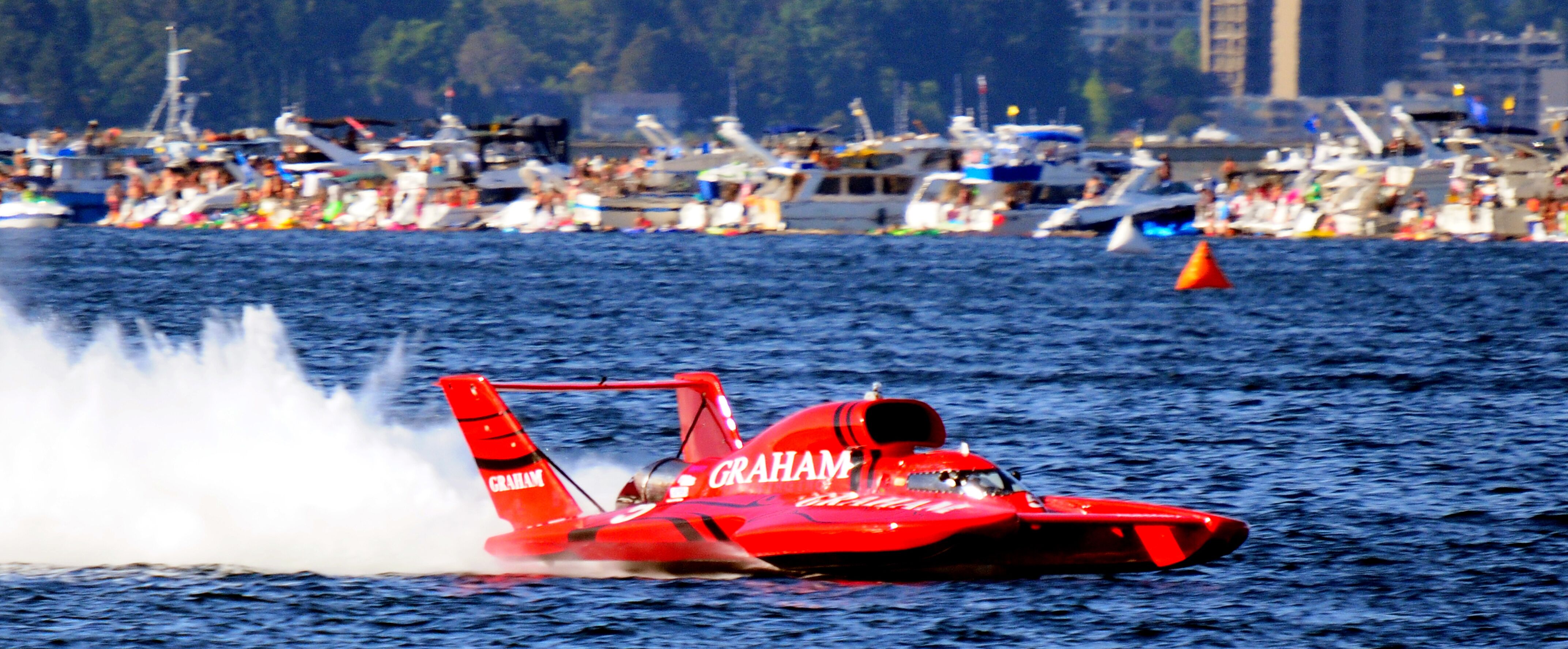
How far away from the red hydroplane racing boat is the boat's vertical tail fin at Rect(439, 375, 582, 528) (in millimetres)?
30

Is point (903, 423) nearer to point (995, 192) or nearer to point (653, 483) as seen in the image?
point (653, 483)

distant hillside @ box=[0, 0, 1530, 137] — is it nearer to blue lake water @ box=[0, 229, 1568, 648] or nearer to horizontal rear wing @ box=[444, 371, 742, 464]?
blue lake water @ box=[0, 229, 1568, 648]

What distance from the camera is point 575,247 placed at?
59250mm

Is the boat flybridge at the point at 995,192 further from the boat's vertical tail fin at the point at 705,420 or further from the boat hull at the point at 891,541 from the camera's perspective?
the boat hull at the point at 891,541

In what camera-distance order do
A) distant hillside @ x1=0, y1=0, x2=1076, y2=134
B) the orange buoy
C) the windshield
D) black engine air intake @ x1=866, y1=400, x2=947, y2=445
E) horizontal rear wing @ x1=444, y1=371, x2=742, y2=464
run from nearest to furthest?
the windshield → black engine air intake @ x1=866, y1=400, x2=947, y2=445 → horizontal rear wing @ x1=444, y1=371, x2=742, y2=464 → the orange buoy → distant hillside @ x1=0, y1=0, x2=1076, y2=134

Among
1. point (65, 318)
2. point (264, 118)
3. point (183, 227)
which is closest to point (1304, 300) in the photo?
point (65, 318)

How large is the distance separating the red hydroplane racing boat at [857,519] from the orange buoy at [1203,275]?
28427mm

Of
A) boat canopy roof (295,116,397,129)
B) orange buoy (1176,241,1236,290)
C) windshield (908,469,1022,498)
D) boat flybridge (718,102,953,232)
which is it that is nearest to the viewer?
windshield (908,469,1022,498)

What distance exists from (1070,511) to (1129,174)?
49.0 meters

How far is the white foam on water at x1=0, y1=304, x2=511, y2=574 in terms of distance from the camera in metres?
14.3

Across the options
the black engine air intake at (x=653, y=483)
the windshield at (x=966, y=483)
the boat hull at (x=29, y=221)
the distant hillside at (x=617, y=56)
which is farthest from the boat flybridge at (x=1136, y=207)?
the distant hillside at (x=617, y=56)

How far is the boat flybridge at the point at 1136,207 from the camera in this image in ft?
197

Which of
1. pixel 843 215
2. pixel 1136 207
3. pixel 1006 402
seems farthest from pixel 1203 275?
pixel 843 215

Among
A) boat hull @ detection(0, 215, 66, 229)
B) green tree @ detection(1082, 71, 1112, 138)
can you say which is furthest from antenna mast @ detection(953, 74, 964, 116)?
boat hull @ detection(0, 215, 66, 229)
